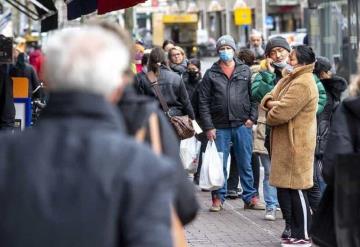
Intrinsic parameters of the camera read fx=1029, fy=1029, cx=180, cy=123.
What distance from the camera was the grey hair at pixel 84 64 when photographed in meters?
3.14

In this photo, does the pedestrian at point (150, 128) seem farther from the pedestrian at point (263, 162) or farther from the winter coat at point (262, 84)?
the winter coat at point (262, 84)

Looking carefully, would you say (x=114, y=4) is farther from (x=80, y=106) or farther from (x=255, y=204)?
(x=80, y=106)

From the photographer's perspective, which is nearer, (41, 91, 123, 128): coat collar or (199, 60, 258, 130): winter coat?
(41, 91, 123, 128): coat collar

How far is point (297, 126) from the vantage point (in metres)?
8.37

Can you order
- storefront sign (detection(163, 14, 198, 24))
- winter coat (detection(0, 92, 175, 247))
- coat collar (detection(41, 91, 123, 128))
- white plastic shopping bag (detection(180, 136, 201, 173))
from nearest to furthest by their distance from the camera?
1. winter coat (detection(0, 92, 175, 247))
2. coat collar (detection(41, 91, 123, 128))
3. white plastic shopping bag (detection(180, 136, 201, 173))
4. storefront sign (detection(163, 14, 198, 24))

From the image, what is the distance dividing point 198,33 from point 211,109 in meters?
51.9

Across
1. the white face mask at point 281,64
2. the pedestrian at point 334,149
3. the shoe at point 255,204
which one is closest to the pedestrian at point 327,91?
the white face mask at point 281,64

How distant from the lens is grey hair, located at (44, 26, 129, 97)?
314 cm

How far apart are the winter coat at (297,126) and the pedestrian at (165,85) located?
65.8 inches

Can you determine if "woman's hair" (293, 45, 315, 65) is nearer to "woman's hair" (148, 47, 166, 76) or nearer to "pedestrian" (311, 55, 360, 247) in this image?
"woman's hair" (148, 47, 166, 76)

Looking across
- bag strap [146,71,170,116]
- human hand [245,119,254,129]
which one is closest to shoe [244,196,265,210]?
human hand [245,119,254,129]

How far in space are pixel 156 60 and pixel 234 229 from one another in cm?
178

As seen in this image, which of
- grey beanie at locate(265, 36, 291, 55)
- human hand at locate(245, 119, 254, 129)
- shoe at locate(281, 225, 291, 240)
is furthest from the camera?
human hand at locate(245, 119, 254, 129)

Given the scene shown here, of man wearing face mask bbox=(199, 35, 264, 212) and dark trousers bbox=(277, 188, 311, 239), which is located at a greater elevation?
man wearing face mask bbox=(199, 35, 264, 212)
